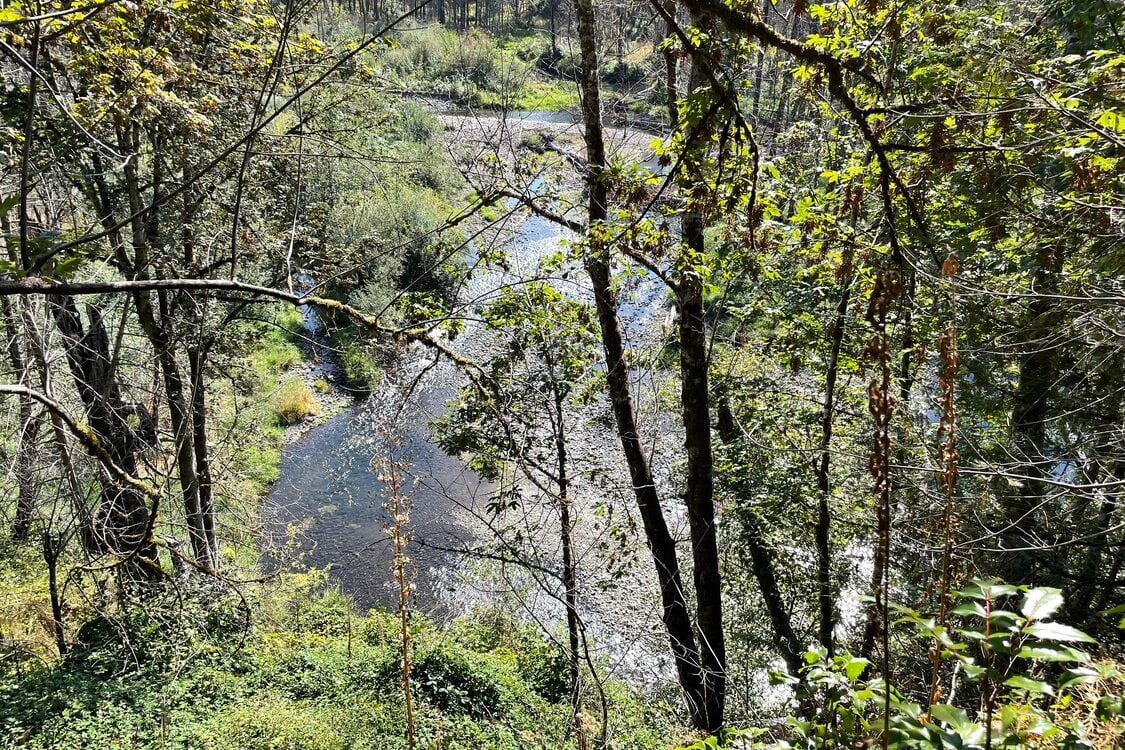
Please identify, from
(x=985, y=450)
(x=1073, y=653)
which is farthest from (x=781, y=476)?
(x=1073, y=653)

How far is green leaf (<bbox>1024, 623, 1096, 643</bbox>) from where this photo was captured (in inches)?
40.3

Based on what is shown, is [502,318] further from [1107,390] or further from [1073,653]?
[1107,390]

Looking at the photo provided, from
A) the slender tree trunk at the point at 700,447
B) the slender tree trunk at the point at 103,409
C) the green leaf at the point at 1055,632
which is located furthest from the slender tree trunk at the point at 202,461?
the green leaf at the point at 1055,632

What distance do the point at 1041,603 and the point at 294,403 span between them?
620 inches

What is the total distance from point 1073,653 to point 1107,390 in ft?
19.0

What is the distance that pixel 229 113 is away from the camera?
23.4 feet

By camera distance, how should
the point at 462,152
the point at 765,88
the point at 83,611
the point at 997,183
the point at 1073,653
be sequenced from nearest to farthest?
the point at 1073,653
the point at 997,183
the point at 462,152
the point at 83,611
the point at 765,88

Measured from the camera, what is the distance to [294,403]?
593 inches

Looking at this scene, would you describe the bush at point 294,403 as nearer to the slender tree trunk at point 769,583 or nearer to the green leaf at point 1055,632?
the slender tree trunk at point 769,583

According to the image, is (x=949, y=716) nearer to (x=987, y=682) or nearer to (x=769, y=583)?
(x=987, y=682)

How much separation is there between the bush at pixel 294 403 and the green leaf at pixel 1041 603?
15587 mm

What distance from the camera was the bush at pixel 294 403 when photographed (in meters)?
14.9

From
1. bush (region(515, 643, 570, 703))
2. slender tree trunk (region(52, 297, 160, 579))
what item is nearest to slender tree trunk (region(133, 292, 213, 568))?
slender tree trunk (region(52, 297, 160, 579))

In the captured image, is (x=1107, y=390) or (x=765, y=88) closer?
(x=1107, y=390)
